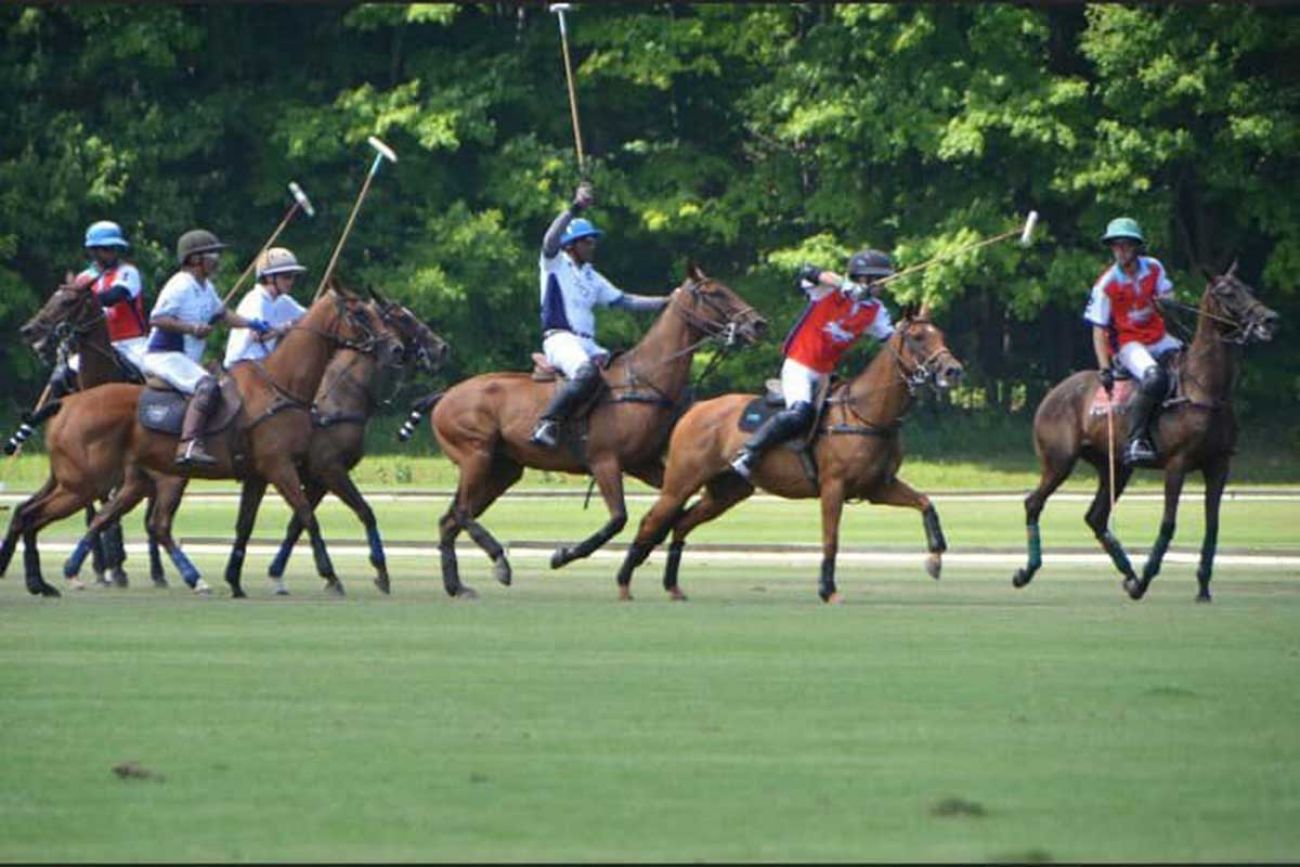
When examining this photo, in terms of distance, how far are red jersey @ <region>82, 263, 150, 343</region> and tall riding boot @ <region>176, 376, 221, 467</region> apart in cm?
164

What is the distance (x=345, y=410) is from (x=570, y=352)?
1.62 metres

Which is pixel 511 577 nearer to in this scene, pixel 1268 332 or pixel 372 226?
pixel 1268 332

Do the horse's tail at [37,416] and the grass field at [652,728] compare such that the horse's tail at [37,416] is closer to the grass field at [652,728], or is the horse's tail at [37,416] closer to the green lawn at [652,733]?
the grass field at [652,728]

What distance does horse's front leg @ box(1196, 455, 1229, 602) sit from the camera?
70.1 feet

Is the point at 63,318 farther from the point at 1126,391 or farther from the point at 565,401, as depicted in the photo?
the point at 1126,391

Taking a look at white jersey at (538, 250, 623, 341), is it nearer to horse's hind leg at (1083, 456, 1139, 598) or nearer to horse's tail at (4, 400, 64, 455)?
horse's tail at (4, 400, 64, 455)

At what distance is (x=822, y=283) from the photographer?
72.7ft

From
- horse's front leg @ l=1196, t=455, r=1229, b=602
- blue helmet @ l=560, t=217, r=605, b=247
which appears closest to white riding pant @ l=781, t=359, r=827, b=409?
blue helmet @ l=560, t=217, r=605, b=247

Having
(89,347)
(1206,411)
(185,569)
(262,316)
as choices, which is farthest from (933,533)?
(89,347)

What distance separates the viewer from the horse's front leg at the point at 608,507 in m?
22.3

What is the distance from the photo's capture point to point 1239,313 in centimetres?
2247

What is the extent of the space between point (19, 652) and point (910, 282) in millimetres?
31535

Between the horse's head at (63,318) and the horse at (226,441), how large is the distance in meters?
0.48

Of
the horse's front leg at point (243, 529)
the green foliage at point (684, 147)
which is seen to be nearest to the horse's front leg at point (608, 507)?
the horse's front leg at point (243, 529)
